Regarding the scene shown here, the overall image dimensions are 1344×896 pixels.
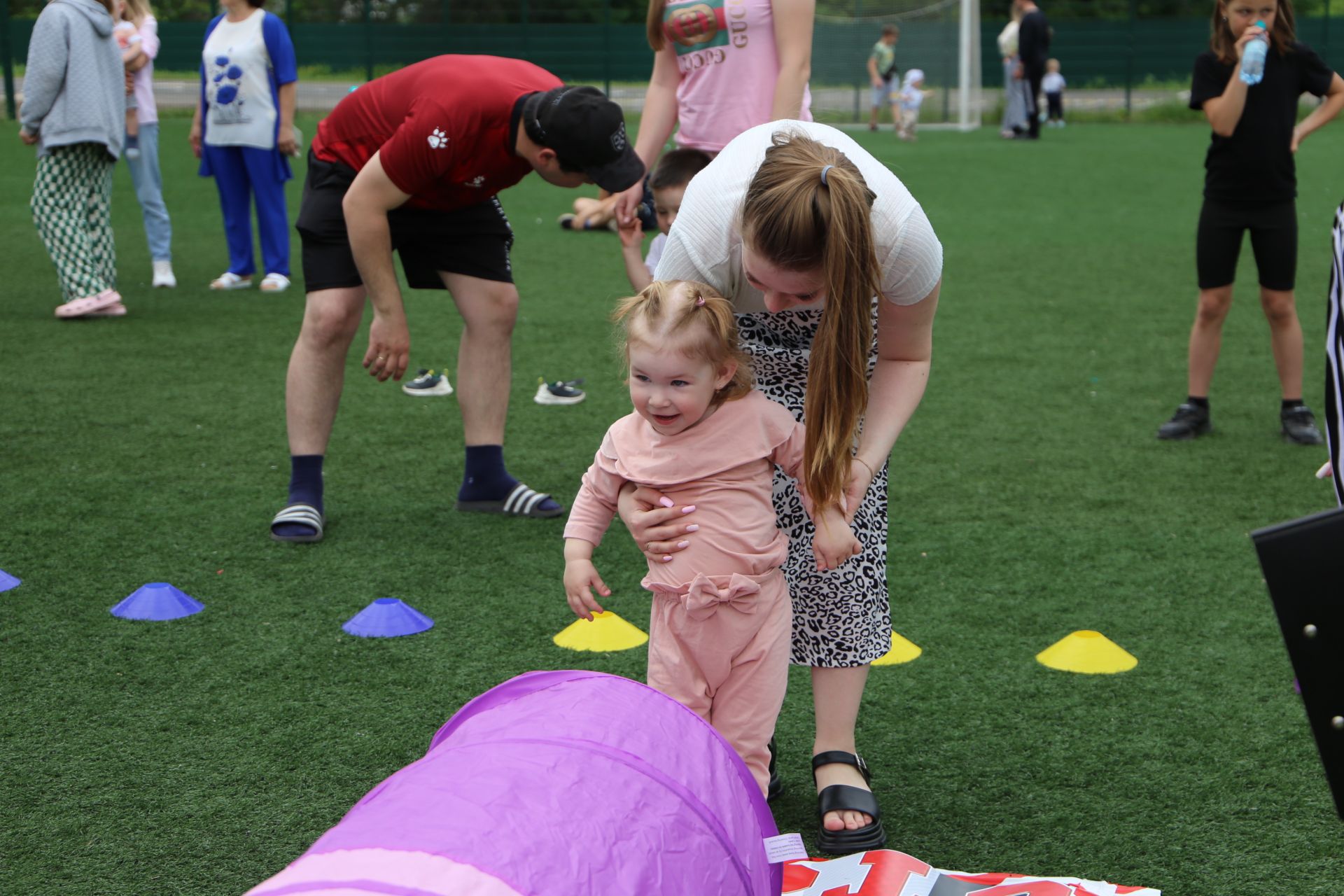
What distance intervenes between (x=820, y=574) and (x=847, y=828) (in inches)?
17.8

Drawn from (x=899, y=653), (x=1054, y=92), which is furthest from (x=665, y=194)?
(x=1054, y=92)

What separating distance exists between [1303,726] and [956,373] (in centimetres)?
348

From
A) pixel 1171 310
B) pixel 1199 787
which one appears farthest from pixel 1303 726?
pixel 1171 310

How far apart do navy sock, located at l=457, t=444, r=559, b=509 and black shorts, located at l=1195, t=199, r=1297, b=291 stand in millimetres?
2563

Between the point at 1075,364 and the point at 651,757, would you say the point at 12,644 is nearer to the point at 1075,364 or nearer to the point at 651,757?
the point at 651,757

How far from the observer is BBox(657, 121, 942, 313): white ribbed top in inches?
86.8

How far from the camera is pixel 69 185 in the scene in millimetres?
7039

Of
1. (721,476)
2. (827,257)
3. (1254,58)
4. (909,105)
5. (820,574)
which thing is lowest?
(909,105)

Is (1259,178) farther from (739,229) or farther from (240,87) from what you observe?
(240,87)

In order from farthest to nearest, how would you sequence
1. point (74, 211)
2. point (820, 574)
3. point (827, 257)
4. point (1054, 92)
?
1. point (1054, 92)
2. point (74, 211)
3. point (820, 574)
4. point (827, 257)

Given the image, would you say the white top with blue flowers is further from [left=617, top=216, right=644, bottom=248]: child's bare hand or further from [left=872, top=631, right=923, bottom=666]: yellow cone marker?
[left=872, top=631, right=923, bottom=666]: yellow cone marker

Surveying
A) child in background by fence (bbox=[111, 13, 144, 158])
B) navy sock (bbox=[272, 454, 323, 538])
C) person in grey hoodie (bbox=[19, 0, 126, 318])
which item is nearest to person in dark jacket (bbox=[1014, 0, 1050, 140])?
child in background by fence (bbox=[111, 13, 144, 158])

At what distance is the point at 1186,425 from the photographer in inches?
201

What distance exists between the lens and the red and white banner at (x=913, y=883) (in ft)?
7.17
